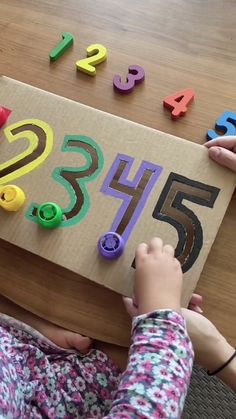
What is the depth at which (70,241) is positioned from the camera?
2.16 feet

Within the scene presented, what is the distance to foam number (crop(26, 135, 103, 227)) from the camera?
67cm

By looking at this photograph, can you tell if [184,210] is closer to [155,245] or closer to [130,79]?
[155,245]

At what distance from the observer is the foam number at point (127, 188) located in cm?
66

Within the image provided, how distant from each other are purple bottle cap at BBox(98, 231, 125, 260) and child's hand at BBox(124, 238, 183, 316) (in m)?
0.02

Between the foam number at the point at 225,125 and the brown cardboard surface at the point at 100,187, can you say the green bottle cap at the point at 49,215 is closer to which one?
the brown cardboard surface at the point at 100,187

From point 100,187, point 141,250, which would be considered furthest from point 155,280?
point 100,187

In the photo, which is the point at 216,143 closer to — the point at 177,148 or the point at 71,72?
the point at 177,148

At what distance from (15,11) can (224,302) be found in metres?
0.59

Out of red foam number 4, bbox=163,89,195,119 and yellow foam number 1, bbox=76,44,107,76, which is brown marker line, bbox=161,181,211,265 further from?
yellow foam number 1, bbox=76,44,107,76

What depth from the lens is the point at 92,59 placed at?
81 centimetres

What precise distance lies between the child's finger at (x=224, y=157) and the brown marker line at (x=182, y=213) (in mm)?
46

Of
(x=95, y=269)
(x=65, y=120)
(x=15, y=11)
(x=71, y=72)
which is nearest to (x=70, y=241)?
(x=95, y=269)

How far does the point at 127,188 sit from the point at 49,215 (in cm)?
11

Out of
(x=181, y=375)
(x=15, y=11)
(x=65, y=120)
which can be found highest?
(x=15, y=11)
